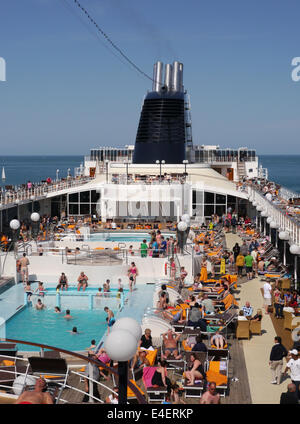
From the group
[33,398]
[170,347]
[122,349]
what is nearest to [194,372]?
[170,347]

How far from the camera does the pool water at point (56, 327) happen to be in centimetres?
1114

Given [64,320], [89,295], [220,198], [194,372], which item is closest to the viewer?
[194,372]

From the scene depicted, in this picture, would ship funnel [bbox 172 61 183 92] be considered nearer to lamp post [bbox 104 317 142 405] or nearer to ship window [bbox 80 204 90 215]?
ship window [bbox 80 204 90 215]

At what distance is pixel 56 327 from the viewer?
12.1 metres

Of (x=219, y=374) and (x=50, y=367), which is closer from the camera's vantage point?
(x=50, y=367)

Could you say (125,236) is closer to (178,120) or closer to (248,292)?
(248,292)

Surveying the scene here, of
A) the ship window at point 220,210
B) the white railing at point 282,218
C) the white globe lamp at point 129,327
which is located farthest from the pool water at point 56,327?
the ship window at point 220,210

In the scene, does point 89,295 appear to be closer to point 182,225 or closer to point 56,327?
point 56,327

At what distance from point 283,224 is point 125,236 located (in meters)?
6.82

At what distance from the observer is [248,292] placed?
13406mm

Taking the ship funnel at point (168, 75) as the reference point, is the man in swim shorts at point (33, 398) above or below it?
below

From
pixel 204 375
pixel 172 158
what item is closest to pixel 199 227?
pixel 172 158

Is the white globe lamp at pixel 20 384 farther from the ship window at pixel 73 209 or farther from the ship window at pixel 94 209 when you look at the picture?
the ship window at pixel 73 209

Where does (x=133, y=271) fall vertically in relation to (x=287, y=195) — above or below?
below
